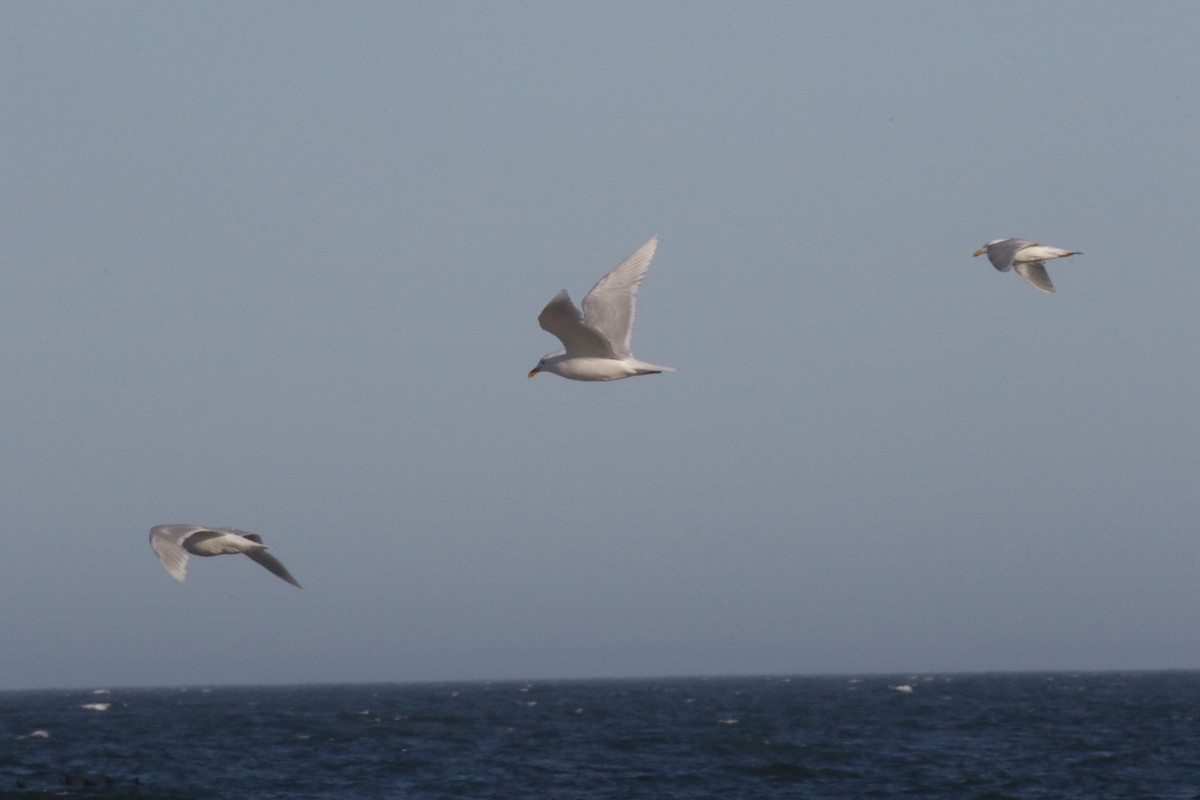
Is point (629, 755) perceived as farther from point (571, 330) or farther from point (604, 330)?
point (571, 330)

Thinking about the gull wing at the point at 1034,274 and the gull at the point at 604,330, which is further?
the gull wing at the point at 1034,274

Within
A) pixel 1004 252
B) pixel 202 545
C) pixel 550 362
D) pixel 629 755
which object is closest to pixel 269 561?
pixel 202 545

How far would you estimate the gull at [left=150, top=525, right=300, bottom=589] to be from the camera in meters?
21.9

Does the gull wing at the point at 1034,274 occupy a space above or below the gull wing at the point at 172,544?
above

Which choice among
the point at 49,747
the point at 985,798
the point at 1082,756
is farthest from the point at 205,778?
the point at 1082,756

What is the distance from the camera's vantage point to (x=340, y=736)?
77.9 meters

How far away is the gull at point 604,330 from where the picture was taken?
22047 mm

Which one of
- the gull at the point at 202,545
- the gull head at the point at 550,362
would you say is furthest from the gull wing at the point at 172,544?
the gull head at the point at 550,362

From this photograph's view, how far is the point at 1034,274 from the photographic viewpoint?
29.2 meters

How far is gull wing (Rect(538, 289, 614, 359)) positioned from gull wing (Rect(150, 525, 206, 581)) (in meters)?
5.55

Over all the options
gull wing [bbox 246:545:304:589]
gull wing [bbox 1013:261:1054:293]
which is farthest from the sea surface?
gull wing [bbox 246:545:304:589]

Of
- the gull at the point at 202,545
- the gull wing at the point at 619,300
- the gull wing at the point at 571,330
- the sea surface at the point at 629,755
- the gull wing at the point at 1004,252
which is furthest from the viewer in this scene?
the sea surface at the point at 629,755

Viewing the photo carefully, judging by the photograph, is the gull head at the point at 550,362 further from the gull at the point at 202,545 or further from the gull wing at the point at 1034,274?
the gull wing at the point at 1034,274

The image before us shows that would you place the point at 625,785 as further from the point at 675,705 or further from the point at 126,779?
the point at 675,705
